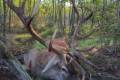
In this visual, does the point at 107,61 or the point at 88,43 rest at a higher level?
the point at 88,43

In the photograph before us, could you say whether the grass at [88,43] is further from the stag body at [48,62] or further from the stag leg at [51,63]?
the stag leg at [51,63]

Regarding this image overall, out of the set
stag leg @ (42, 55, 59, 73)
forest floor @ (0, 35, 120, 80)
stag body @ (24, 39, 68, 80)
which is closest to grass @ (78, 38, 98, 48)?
forest floor @ (0, 35, 120, 80)

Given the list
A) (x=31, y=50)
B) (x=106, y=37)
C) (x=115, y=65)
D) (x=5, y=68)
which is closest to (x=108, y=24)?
(x=106, y=37)

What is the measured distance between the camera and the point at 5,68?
693cm

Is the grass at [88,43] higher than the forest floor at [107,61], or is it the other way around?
the grass at [88,43]

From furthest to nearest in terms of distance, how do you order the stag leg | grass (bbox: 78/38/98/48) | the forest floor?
grass (bbox: 78/38/98/48) < the forest floor < the stag leg

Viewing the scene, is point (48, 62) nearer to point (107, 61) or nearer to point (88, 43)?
point (107, 61)

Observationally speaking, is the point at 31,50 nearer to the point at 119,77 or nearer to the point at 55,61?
the point at 55,61

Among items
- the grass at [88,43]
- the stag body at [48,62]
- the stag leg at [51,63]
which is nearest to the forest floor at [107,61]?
the grass at [88,43]

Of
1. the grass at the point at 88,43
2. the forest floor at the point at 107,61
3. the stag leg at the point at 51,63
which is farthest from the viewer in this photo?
the grass at the point at 88,43

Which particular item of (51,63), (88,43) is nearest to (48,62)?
(51,63)

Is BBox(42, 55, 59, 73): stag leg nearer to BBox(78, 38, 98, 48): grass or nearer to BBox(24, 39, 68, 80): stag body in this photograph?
BBox(24, 39, 68, 80): stag body

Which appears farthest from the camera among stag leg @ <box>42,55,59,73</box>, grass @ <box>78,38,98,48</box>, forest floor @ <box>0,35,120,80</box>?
grass @ <box>78,38,98,48</box>

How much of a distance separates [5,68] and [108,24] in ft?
10.7
